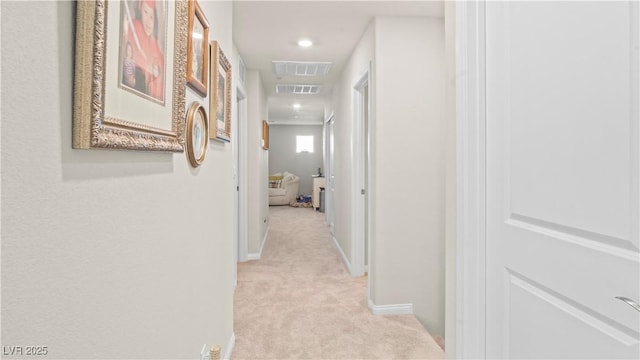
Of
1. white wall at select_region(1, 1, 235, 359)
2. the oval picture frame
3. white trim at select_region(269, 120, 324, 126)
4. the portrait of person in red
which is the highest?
white trim at select_region(269, 120, 324, 126)

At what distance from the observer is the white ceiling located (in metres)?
2.52

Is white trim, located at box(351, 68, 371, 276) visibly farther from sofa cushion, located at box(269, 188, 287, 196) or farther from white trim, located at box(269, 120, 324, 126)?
white trim, located at box(269, 120, 324, 126)

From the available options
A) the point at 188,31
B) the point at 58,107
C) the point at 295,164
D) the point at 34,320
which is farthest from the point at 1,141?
the point at 295,164

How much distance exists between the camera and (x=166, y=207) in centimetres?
107

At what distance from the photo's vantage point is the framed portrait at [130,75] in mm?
610

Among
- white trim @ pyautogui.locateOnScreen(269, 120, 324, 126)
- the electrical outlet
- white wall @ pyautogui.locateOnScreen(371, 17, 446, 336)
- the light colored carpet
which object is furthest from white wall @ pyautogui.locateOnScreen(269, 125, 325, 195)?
the electrical outlet

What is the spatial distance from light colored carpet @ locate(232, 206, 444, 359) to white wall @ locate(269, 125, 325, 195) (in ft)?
20.7

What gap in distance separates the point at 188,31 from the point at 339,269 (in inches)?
123

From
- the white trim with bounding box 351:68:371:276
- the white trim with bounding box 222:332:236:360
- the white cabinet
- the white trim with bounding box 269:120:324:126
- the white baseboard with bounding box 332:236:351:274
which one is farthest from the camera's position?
the white trim with bounding box 269:120:324:126

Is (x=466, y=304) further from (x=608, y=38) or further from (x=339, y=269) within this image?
(x=339, y=269)

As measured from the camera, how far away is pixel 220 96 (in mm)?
1850

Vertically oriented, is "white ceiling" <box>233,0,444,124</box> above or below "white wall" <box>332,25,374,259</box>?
above

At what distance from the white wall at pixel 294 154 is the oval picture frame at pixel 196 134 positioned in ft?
29.3

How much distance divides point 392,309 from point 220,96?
2.04 meters
